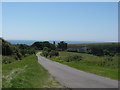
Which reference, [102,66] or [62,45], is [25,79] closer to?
[102,66]

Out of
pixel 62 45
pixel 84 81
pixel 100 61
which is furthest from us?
pixel 62 45

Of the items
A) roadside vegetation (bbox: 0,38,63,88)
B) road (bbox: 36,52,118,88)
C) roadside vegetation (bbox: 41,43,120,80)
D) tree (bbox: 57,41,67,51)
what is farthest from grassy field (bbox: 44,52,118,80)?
tree (bbox: 57,41,67,51)

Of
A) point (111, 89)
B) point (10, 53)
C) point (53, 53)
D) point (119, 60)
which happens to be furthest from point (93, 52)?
point (111, 89)

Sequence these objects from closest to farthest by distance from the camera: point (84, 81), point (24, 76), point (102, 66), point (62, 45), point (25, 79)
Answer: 1. point (25, 79)
2. point (24, 76)
3. point (84, 81)
4. point (102, 66)
5. point (62, 45)

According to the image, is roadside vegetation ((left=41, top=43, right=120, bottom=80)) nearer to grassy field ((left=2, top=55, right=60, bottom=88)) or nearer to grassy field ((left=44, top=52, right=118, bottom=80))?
grassy field ((left=44, top=52, right=118, bottom=80))

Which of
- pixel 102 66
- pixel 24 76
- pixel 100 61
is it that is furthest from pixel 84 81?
pixel 100 61

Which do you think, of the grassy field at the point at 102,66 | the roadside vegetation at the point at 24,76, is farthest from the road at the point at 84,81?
the grassy field at the point at 102,66

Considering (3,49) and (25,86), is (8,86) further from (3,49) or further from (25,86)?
(3,49)

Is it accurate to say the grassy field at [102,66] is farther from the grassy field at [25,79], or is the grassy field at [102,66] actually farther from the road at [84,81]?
the grassy field at [25,79]

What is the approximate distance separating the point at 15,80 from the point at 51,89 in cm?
168

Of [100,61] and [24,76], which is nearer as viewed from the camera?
[24,76]

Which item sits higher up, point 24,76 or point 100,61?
point 24,76

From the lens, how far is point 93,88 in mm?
8430

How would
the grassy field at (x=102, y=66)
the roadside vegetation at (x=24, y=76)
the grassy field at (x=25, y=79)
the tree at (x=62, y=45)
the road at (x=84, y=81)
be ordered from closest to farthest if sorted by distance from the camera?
the grassy field at (x=25, y=79), the roadside vegetation at (x=24, y=76), the road at (x=84, y=81), the grassy field at (x=102, y=66), the tree at (x=62, y=45)
